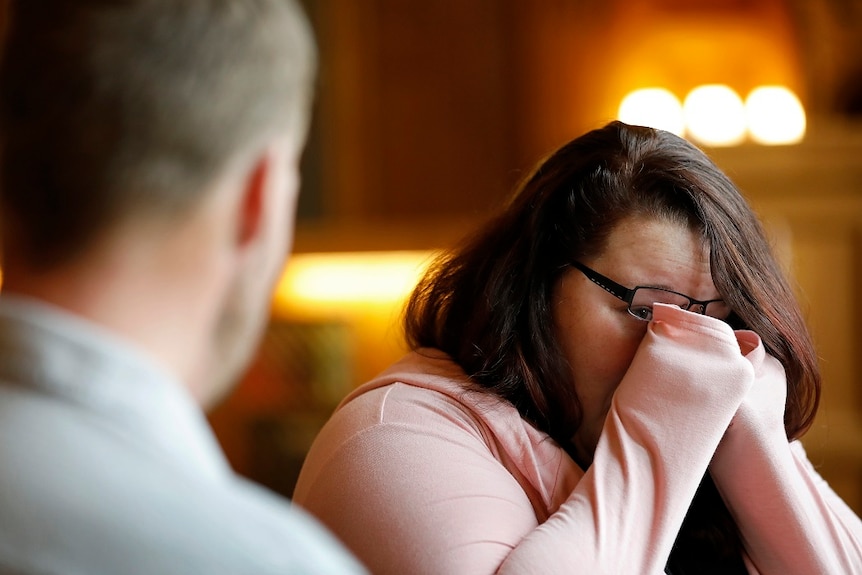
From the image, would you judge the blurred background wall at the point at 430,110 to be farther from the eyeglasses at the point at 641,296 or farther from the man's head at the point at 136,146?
the man's head at the point at 136,146

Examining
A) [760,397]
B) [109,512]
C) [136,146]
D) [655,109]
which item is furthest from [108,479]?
[655,109]

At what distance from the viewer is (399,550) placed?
97cm

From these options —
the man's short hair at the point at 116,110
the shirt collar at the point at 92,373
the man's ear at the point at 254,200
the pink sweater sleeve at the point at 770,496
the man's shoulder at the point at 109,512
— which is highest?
the man's short hair at the point at 116,110

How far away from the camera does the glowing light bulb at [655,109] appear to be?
12.2ft

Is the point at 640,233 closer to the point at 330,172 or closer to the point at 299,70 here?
the point at 299,70

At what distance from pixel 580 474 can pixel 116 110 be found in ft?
2.48

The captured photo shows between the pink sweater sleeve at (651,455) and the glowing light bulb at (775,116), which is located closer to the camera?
the pink sweater sleeve at (651,455)

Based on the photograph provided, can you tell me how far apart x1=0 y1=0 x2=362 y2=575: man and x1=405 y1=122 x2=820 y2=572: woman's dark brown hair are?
2.06 ft

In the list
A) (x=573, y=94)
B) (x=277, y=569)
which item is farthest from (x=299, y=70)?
(x=573, y=94)

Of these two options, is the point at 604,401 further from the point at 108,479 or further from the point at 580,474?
the point at 108,479

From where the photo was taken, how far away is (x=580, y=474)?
3.76ft

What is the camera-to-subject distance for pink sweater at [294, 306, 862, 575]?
982 millimetres

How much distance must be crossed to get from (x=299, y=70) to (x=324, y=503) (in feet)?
1.93

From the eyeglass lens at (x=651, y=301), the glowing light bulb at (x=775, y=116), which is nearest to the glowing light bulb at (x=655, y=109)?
the glowing light bulb at (x=775, y=116)
